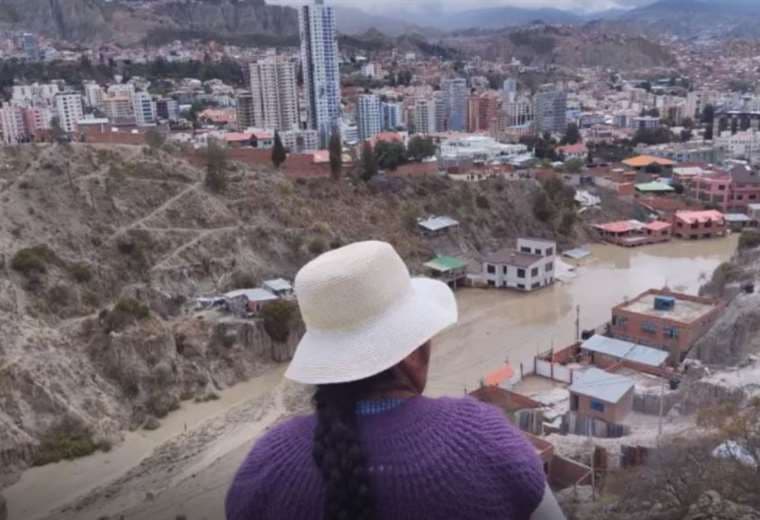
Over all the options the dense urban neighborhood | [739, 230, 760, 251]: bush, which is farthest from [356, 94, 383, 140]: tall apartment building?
[739, 230, 760, 251]: bush

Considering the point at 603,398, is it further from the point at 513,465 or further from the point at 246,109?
the point at 246,109

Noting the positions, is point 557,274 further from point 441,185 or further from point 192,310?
point 192,310

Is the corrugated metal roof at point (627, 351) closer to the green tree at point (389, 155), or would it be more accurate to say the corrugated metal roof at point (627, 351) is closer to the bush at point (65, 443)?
the bush at point (65, 443)

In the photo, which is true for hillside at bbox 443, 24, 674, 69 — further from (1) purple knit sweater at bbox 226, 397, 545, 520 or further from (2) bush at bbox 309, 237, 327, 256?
(1) purple knit sweater at bbox 226, 397, 545, 520

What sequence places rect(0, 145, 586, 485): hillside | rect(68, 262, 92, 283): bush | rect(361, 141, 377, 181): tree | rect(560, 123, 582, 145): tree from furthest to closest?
1. rect(560, 123, 582, 145): tree
2. rect(361, 141, 377, 181): tree
3. rect(68, 262, 92, 283): bush
4. rect(0, 145, 586, 485): hillside

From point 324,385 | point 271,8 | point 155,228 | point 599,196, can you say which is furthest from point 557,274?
point 271,8

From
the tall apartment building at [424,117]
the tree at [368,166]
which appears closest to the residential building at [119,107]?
the tall apartment building at [424,117]

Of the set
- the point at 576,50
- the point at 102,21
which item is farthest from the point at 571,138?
the point at 576,50
